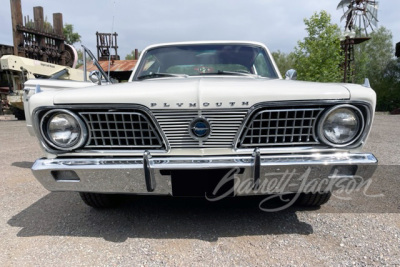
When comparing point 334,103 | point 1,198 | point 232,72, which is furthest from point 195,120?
point 1,198

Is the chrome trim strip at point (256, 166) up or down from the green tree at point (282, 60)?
down

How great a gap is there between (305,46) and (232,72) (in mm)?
15643

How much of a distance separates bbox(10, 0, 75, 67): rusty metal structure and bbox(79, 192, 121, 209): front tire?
16604mm

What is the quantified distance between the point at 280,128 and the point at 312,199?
3.19 ft

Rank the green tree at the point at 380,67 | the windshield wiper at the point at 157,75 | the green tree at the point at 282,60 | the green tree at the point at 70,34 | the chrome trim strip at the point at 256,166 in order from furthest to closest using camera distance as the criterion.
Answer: the green tree at the point at 282,60, the green tree at the point at 70,34, the green tree at the point at 380,67, the windshield wiper at the point at 157,75, the chrome trim strip at the point at 256,166

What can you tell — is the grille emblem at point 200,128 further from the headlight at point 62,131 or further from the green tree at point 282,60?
the green tree at point 282,60

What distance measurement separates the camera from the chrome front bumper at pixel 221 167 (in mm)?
1925

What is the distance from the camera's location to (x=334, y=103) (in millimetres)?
1947

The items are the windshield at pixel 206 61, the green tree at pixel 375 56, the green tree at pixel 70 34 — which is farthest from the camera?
the green tree at pixel 70 34

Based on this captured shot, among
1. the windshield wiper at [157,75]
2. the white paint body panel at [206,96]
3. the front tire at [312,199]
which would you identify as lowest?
the front tire at [312,199]

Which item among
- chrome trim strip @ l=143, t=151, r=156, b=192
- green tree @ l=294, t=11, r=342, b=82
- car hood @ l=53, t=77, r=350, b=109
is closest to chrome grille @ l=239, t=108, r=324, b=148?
car hood @ l=53, t=77, r=350, b=109

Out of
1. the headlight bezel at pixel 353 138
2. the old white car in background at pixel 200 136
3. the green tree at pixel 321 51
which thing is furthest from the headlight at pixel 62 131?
the green tree at pixel 321 51

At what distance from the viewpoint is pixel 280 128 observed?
2021mm

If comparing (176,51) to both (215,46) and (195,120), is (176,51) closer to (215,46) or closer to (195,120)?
(215,46)
